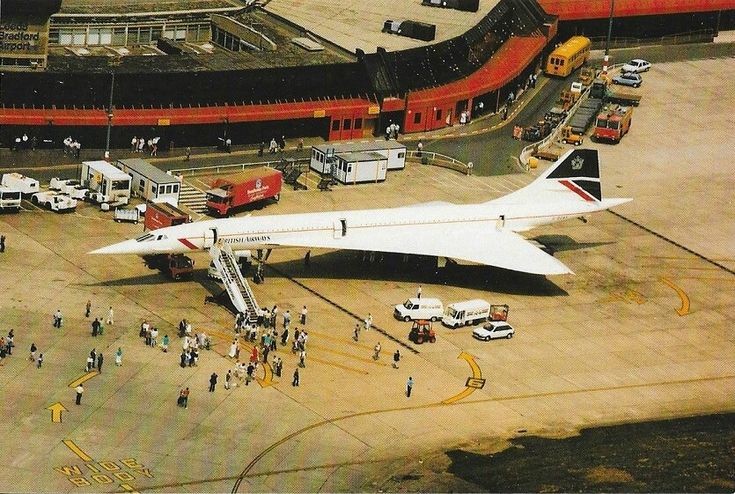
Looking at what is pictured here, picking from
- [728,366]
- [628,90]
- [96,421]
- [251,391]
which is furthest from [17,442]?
[628,90]

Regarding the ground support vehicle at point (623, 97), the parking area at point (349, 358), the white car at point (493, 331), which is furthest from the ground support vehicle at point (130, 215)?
the ground support vehicle at point (623, 97)

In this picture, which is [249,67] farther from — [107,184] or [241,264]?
[241,264]

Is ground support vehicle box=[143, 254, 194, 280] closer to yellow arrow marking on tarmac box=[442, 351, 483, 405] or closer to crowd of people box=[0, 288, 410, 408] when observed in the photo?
crowd of people box=[0, 288, 410, 408]

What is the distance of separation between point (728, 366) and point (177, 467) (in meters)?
47.7

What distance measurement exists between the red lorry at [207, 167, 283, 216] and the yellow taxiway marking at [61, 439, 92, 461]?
4536cm

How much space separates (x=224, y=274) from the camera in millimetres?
126125

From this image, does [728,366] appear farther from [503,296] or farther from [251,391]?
[251,391]

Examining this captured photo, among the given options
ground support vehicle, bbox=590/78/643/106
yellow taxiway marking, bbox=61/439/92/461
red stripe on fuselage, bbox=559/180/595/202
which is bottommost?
yellow taxiway marking, bbox=61/439/92/461

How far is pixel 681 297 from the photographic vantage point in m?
138

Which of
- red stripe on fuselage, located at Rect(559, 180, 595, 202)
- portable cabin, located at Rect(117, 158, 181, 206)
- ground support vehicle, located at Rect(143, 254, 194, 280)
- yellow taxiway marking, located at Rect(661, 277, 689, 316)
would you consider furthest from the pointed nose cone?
yellow taxiway marking, located at Rect(661, 277, 689, 316)

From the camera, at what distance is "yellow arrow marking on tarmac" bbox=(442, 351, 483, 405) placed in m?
115

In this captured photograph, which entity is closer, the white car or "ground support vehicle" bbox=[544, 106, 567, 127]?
the white car

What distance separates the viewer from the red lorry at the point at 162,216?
133625 millimetres

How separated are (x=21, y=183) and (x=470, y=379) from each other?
48487 mm
